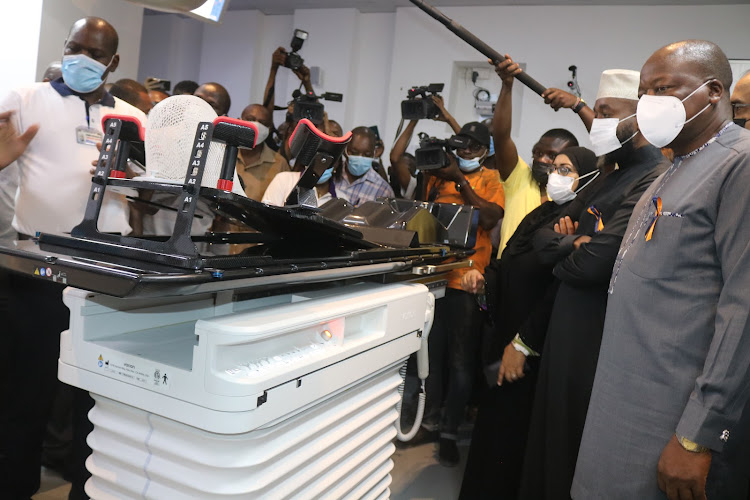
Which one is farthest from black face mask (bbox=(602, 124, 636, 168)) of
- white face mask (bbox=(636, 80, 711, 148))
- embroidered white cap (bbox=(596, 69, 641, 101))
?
white face mask (bbox=(636, 80, 711, 148))

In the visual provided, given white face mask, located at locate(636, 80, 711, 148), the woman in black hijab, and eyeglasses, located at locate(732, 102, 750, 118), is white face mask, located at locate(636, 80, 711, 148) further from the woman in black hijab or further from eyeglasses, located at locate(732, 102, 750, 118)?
eyeglasses, located at locate(732, 102, 750, 118)

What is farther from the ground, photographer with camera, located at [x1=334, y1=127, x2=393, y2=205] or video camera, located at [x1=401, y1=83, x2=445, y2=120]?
video camera, located at [x1=401, y1=83, x2=445, y2=120]

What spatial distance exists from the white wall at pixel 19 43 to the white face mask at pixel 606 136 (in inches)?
129

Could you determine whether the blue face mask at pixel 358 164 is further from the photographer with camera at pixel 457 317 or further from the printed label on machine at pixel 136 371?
the printed label on machine at pixel 136 371

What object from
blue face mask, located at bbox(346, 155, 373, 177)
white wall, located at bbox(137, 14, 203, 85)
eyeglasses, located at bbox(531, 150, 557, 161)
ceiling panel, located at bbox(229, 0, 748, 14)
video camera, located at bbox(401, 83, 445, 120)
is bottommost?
blue face mask, located at bbox(346, 155, 373, 177)

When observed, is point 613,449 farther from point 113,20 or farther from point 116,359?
point 113,20

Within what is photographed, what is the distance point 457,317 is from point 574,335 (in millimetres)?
1083

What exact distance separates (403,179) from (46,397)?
2.32 m

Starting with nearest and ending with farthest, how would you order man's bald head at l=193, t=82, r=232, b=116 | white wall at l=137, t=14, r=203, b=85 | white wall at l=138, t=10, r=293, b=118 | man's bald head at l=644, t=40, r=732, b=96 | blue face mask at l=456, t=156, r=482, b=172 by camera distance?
man's bald head at l=644, t=40, r=732, b=96, blue face mask at l=456, t=156, r=482, b=172, man's bald head at l=193, t=82, r=232, b=116, white wall at l=138, t=10, r=293, b=118, white wall at l=137, t=14, r=203, b=85

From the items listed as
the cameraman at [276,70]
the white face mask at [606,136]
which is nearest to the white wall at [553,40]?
the cameraman at [276,70]

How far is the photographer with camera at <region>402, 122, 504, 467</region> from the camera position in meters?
2.70

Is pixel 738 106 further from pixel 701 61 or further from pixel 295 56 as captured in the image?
pixel 295 56

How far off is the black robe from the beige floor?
0.69 meters

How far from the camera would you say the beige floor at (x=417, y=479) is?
82.0 inches
